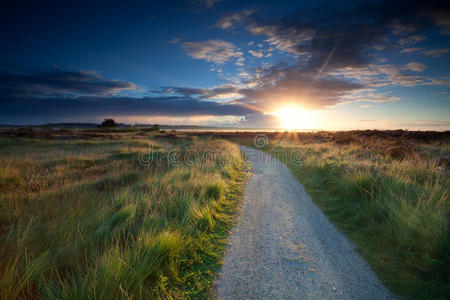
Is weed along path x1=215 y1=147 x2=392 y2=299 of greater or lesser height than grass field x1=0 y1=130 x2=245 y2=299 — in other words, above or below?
below

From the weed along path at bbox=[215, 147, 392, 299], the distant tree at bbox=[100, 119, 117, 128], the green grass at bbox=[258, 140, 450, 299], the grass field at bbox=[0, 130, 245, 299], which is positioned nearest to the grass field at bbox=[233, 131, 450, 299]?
the green grass at bbox=[258, 140, 450, 299]

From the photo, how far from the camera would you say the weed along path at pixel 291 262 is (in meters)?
2.75

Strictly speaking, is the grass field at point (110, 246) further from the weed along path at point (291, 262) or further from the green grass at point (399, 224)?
the green grass at point (399, 224)

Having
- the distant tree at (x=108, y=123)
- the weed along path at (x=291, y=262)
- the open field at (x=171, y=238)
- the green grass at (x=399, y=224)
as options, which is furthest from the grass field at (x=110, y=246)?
the distant tree at (x=108, y=123)

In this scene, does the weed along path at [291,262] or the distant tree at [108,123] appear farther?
the distant tree at [108,123]

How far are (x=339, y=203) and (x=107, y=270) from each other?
22.5 feet

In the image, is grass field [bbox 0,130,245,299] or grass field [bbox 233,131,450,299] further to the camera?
grass field [bbox 233,131,450,299]

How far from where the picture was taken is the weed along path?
2748mm

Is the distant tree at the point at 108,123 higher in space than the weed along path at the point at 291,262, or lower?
higher

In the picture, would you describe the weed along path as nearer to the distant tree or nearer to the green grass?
the green grass

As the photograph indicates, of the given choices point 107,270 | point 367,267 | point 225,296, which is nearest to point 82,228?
point 107,270

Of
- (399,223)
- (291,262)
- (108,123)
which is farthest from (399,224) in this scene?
(108,123)

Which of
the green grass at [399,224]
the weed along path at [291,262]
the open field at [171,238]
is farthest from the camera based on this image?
the green grass at [399,224]

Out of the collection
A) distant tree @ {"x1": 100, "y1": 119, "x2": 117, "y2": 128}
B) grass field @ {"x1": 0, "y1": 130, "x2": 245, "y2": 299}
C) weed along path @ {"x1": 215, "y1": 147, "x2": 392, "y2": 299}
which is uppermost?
distant tree @ {"x1": 100, "y1": 119, "x2": 117, "y2": 128}
